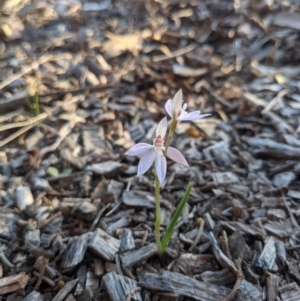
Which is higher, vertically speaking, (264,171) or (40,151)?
(40,151)

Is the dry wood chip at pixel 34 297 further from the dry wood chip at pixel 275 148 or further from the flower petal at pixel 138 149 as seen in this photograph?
the dry wood chip at pixel 275 148

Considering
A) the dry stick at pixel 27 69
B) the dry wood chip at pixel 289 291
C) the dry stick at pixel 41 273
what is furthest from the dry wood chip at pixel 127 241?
the dry stick at pixel 27 69

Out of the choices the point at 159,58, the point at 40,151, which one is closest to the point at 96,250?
the point at 40,151

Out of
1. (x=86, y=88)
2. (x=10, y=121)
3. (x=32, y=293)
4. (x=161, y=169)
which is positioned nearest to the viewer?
(x=161, y=169)

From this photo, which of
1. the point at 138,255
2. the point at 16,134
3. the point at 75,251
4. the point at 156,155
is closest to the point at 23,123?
the point at 16,134

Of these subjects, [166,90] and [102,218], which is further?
[166,90]

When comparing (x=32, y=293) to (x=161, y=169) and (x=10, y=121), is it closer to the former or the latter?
(x=161, y=169)

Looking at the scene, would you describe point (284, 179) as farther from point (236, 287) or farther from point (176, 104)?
point (176, 104)
